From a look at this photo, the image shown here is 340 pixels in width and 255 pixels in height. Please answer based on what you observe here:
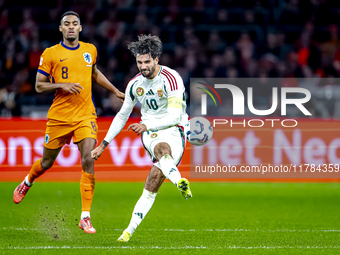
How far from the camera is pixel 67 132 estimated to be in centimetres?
738

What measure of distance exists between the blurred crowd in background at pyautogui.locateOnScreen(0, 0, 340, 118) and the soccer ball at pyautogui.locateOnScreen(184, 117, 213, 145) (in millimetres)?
6996

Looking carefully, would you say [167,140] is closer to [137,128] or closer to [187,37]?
[137,128]

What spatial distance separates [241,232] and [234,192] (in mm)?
4574

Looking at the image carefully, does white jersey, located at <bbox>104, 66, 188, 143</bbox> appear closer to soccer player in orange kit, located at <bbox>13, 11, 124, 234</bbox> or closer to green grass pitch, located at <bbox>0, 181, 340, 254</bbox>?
soccer player in orange kit, located at <bbox>13, 11, 124, 234</bbox>

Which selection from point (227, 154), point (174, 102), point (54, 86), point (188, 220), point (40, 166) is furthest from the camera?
point (227, 154)

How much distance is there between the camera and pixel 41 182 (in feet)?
42.9

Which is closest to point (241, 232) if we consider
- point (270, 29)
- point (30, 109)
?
point (30, 109)

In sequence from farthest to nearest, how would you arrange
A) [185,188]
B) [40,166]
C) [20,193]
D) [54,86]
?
[20,193], [40,166], [54,86], [185,188]

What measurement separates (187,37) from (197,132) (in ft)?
30.9

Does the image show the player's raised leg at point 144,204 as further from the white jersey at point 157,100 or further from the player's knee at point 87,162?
the player's knee at point 87,162

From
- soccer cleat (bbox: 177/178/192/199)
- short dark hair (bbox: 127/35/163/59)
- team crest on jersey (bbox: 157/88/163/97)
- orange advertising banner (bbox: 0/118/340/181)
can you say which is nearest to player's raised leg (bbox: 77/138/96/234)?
team crest on jersey (bbox: 157/88/163/97)

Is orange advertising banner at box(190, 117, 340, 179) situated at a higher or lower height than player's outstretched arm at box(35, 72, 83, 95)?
lower

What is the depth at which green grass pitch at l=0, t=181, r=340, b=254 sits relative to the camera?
6.26 meters

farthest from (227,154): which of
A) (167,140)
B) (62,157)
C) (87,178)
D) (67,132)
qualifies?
(167,140)
